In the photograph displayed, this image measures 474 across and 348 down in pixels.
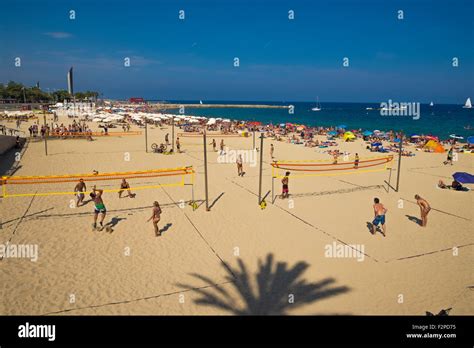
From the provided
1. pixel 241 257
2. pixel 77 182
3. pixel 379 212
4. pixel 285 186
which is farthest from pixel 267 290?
pixel 77 182

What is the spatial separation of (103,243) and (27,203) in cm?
515

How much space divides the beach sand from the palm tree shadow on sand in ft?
0.08

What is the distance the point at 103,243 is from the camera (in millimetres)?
8602

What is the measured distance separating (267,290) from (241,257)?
60.8 inches

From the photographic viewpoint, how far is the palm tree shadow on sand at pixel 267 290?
5.97 metres

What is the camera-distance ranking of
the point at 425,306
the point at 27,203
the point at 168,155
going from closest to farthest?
the point at 425,306, the point at 27,203, the point at 168,155

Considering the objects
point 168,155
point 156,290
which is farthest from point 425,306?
point 168,155

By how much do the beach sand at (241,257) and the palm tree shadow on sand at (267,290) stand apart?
2cm

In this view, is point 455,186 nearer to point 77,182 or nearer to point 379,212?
point 379,212

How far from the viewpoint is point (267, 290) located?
6504 millimetres

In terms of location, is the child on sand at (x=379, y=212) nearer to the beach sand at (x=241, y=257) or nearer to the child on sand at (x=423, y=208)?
the beach sand at (x=241, y=257)
